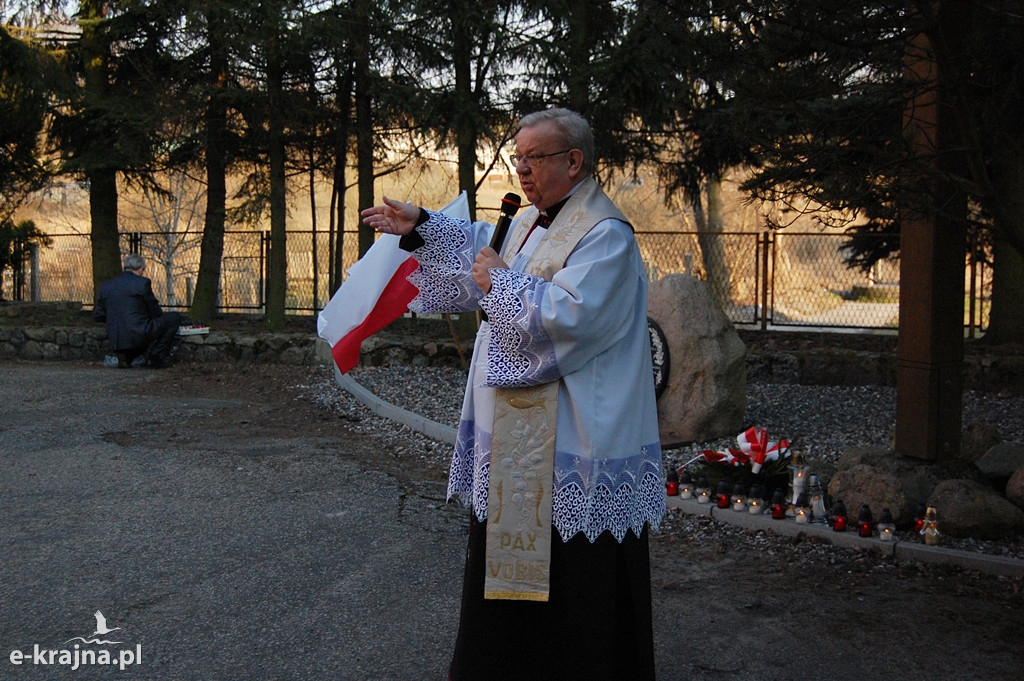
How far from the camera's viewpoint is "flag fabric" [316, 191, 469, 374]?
12.6 feet

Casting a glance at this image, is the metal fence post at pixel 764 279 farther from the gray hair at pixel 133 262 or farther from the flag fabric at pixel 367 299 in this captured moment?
the flag fabric at pixel 367 299

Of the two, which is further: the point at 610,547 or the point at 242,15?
the point at 242,15

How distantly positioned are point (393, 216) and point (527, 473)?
3.35 feet

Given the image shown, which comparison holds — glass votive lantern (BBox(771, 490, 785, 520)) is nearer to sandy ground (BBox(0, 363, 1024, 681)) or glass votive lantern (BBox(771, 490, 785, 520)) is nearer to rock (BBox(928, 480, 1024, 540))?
sandy ground (BBox(0, 363, 1024, 681))

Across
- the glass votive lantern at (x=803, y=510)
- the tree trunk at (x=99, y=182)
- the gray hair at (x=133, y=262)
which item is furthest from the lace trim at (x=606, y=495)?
the tree trunk at (x=99, y=182)

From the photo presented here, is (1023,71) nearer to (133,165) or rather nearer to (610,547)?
(610,547)

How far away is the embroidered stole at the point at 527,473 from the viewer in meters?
3.05

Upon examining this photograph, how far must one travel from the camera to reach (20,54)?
13.3m

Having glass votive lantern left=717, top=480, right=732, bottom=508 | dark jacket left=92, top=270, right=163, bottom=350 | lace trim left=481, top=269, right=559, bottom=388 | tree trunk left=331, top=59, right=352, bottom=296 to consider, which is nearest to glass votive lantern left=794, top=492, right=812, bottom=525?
glass votive lantern left=717, top=480, right=732, bottom=508

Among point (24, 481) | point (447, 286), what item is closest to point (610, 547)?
point (447, 286)

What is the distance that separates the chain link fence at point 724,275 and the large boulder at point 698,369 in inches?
203

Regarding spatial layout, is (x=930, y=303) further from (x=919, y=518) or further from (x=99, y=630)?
(x=99, y=630)

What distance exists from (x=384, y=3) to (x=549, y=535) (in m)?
10.1

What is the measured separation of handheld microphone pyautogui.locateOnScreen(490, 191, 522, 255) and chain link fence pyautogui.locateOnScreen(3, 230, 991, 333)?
1007 cm
